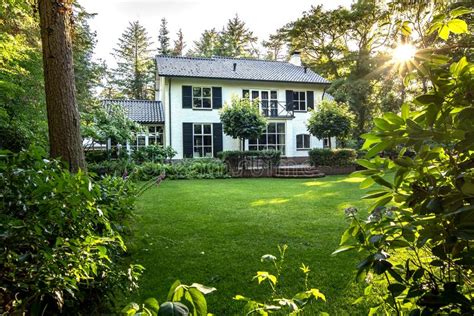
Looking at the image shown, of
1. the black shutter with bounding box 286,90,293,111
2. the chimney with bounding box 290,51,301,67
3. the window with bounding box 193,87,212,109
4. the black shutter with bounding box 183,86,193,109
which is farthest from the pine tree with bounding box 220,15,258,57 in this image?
the black shutter with bounding box 183,86,193,109

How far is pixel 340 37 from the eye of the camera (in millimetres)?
26891

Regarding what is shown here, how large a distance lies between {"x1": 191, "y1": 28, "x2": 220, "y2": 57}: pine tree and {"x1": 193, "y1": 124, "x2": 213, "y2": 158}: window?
71.4 ft

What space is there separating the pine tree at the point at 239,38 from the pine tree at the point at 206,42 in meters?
1.35

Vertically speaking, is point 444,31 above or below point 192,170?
above

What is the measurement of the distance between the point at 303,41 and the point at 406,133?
2911 cm

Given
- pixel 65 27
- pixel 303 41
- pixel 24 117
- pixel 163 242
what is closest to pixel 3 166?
pixel 65 27

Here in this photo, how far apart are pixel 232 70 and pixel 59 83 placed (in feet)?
57.5

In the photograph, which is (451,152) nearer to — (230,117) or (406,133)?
(406,133)

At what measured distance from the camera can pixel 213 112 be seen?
1872 cm

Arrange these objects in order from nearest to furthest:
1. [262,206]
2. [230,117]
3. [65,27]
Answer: [65,27] < [262,206] < [230,117]

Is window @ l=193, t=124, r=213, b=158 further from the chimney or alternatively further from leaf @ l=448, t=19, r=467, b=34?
leaf @ l=448, t=19, r=467, b=34

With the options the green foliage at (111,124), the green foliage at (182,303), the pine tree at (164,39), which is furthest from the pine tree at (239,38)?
the green foliage at (182,303)

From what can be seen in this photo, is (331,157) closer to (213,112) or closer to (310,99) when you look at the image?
(310,99)

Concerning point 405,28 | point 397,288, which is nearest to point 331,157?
point 405,28
